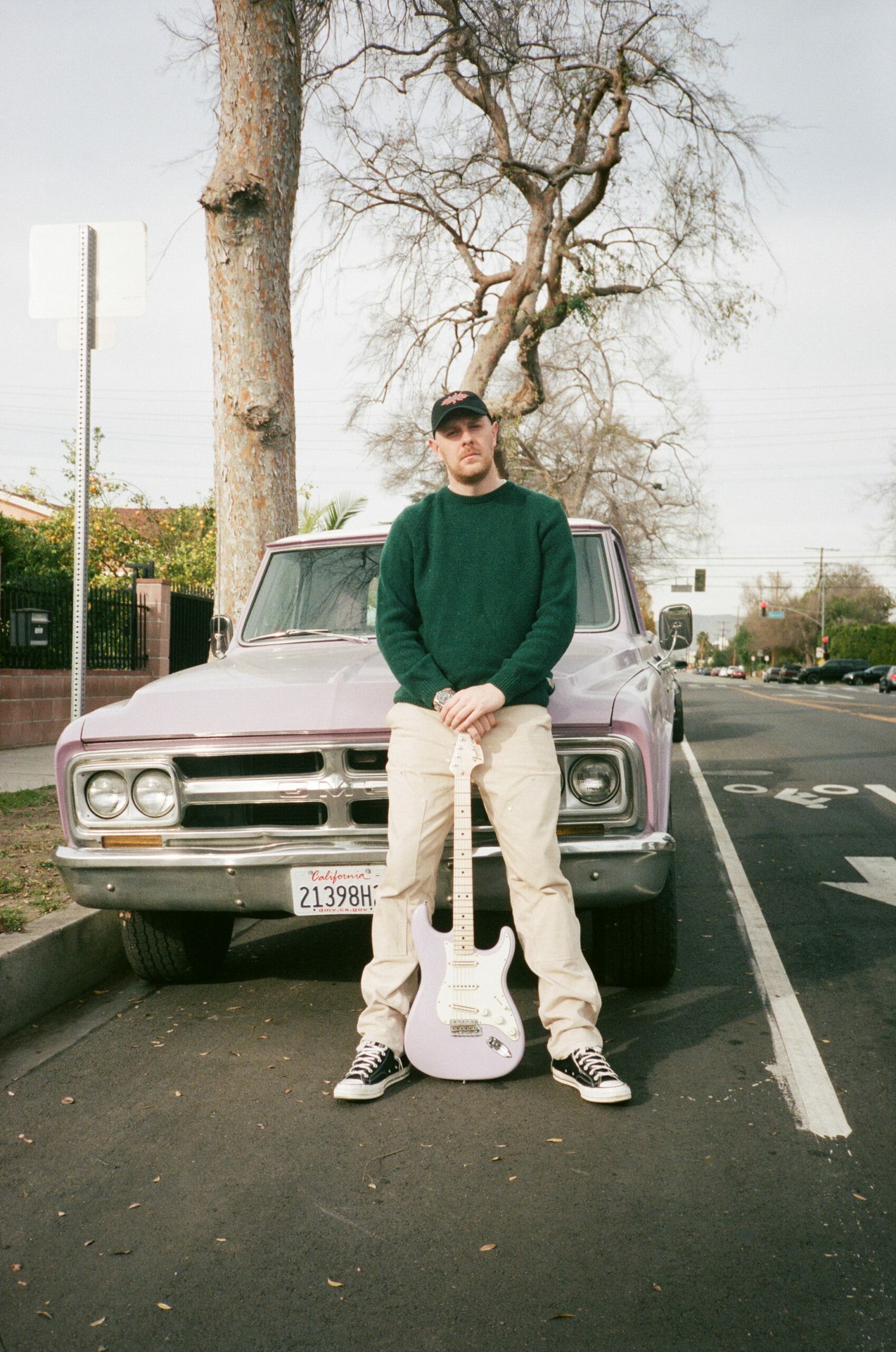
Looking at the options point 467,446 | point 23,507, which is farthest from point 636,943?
point 23,507

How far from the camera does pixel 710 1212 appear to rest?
275 cm

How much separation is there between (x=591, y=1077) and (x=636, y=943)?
955mm

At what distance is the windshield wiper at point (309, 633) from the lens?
5090 millimetres

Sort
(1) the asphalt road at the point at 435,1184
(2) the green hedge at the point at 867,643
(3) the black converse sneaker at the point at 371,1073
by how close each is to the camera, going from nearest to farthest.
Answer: (1) the asphalt road at the point at 435,1184 → (3) the black converse sneaker at the point at 371,1073 → (2) the green hedge at the point at 867,643

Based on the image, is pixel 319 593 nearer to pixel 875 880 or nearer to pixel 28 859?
pixel 28 859

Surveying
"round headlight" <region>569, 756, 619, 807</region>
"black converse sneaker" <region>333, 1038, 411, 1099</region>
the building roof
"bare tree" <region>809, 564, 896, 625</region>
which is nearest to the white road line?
"round headlight" <region>569, 756, 619, 807</region>

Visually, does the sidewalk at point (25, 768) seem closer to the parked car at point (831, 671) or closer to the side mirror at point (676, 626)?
the side mirror at point (676, 626)

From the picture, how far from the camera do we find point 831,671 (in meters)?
69.2

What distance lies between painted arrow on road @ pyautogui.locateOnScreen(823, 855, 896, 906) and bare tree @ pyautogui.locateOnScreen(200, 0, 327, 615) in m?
4.39

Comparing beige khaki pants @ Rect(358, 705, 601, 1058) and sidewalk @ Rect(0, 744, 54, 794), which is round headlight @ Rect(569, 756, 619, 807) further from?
sidewalk @ Rect(0, 744, 54, 794)

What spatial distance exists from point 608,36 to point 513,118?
1.95 metres

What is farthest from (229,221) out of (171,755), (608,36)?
(608,36)

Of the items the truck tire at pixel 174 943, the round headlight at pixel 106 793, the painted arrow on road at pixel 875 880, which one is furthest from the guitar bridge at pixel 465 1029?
the painted arrow on road at pixel 875 880

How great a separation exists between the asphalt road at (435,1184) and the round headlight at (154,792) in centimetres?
81
